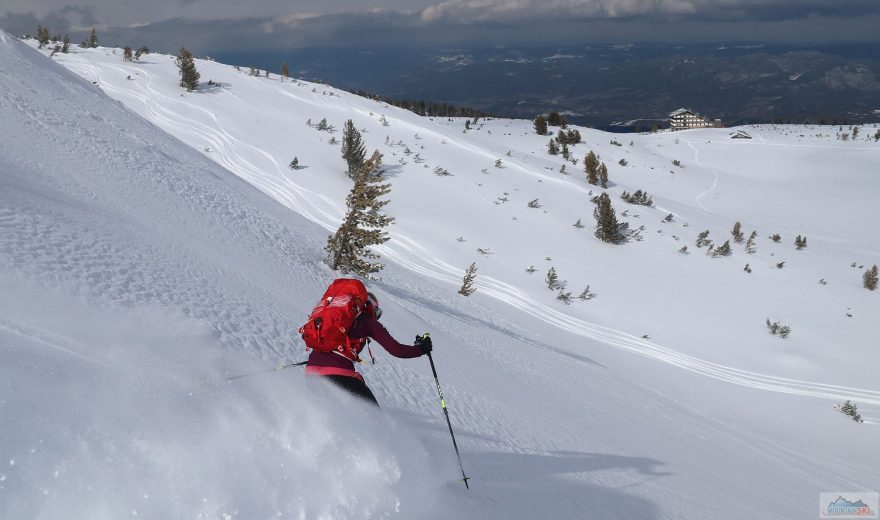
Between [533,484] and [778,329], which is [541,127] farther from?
[533,484]

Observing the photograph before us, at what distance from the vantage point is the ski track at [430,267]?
11.4 metres

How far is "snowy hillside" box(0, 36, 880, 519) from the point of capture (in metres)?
2.57

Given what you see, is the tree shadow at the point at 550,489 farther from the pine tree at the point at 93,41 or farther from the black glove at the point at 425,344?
the pine tree at the point at 93,41

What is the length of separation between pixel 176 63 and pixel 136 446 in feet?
104

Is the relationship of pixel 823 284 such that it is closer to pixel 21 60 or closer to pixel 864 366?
pixel 864 366

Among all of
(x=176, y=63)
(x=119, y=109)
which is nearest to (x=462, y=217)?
(x=119, y=109)

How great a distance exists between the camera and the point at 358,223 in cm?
895

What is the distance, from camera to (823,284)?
1659 centimetres

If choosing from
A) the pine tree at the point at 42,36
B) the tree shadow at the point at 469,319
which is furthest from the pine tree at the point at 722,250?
the pine tree at the point at 42,36

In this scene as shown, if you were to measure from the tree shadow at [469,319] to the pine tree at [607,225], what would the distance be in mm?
7937

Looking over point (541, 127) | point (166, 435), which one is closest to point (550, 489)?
point (166, 435)

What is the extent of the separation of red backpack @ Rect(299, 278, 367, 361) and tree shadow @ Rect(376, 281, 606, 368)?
6.32 m

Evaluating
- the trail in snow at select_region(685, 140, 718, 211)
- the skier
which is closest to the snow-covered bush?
the skier

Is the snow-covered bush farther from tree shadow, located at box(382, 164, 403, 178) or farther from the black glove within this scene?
tree shadow, located at box(382, 164, 403, 178)
